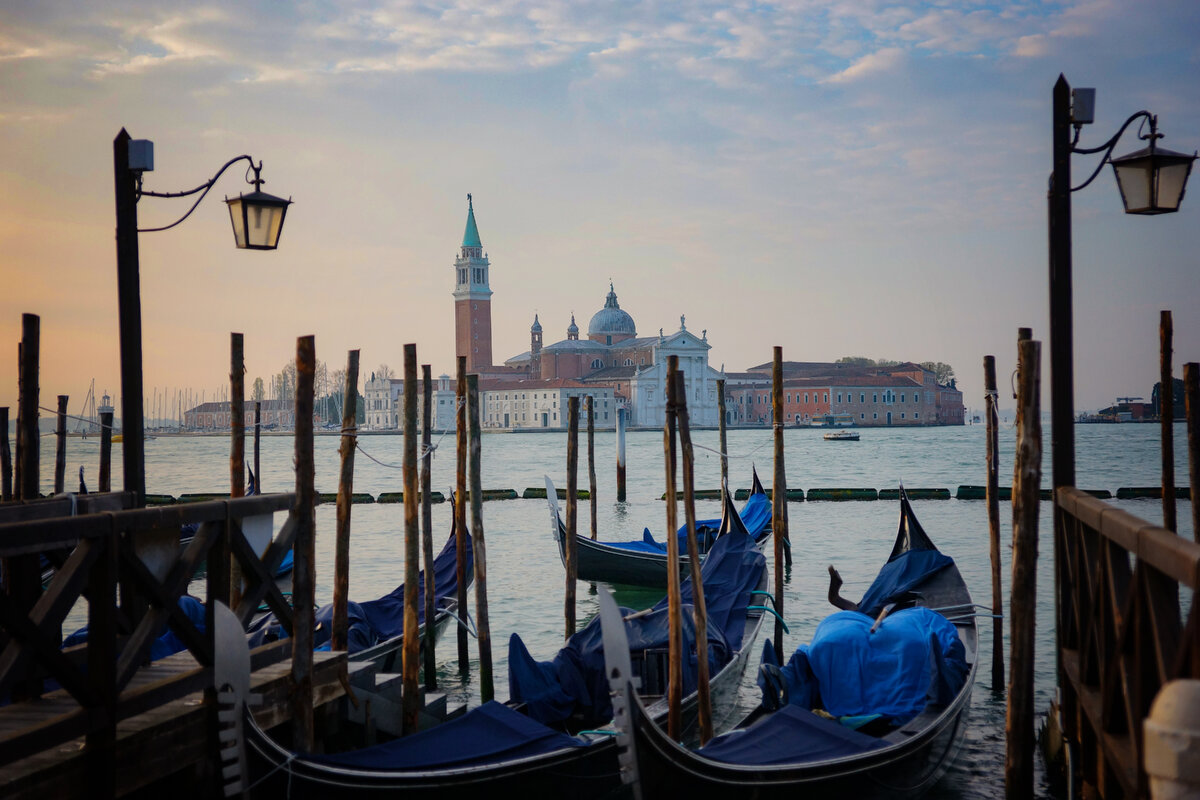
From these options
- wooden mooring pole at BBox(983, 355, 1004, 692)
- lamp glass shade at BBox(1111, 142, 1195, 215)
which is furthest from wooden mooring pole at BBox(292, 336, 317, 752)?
wooden mooring pole at BBox(983, 355, 1004, 692)

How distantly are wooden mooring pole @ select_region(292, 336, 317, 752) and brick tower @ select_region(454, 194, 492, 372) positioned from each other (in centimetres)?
5019

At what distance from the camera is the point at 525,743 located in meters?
3.04

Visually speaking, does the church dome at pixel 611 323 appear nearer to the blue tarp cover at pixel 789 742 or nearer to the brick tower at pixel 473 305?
the brick tower at pixel 473 305

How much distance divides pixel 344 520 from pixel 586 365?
51270mm

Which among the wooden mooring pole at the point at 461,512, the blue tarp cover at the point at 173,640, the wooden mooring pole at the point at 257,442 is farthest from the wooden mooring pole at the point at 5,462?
the blue tarp cover at the point at 173,640

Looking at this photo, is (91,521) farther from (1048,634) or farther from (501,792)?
(1048,634)

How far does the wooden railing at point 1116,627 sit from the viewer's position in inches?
64.4

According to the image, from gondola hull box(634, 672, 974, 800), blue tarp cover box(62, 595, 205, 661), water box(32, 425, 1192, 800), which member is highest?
blue tarp cover box(62, 595, 205, 661)

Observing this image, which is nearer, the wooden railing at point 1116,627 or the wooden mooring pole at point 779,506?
the wooden railing at point 1116,627

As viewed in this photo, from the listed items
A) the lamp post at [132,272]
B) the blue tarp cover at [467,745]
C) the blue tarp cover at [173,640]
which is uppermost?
the lamp post at [132,272]

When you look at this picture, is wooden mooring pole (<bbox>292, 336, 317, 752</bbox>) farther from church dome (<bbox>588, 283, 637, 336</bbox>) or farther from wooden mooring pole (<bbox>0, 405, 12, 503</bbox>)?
church dome (<bbox>588, 283, 637, 336</bbox>)

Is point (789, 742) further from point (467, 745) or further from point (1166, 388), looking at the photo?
point (1166, 388)

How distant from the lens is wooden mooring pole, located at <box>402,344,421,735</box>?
3797 millimetres

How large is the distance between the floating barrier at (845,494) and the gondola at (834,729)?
1116 centimetres
